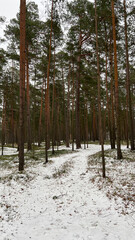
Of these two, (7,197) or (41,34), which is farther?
(41,34)

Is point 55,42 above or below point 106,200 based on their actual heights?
above

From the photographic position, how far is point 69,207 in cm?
504

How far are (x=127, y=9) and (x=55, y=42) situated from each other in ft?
21.8

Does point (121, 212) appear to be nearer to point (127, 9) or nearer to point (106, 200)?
point (106, 200)

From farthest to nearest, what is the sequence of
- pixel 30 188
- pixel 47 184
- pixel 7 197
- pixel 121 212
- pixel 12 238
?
pixel 47 184 → pixel 30 188 → pixel 7 197 → pixel 121 212 → pixel 12 238

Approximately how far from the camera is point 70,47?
51.1 feet

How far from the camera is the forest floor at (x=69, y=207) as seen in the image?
3652mm

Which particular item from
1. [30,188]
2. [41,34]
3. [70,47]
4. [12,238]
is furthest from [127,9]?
[12,238]

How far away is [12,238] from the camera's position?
3469 millimetres

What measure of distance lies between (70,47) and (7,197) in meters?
15.2

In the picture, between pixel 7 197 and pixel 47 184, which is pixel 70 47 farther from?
pixel 7 197

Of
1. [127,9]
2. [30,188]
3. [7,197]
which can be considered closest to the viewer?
[7,197]

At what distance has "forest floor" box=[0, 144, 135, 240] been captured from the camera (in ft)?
12.0

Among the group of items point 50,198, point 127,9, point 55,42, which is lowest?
point 50,198
